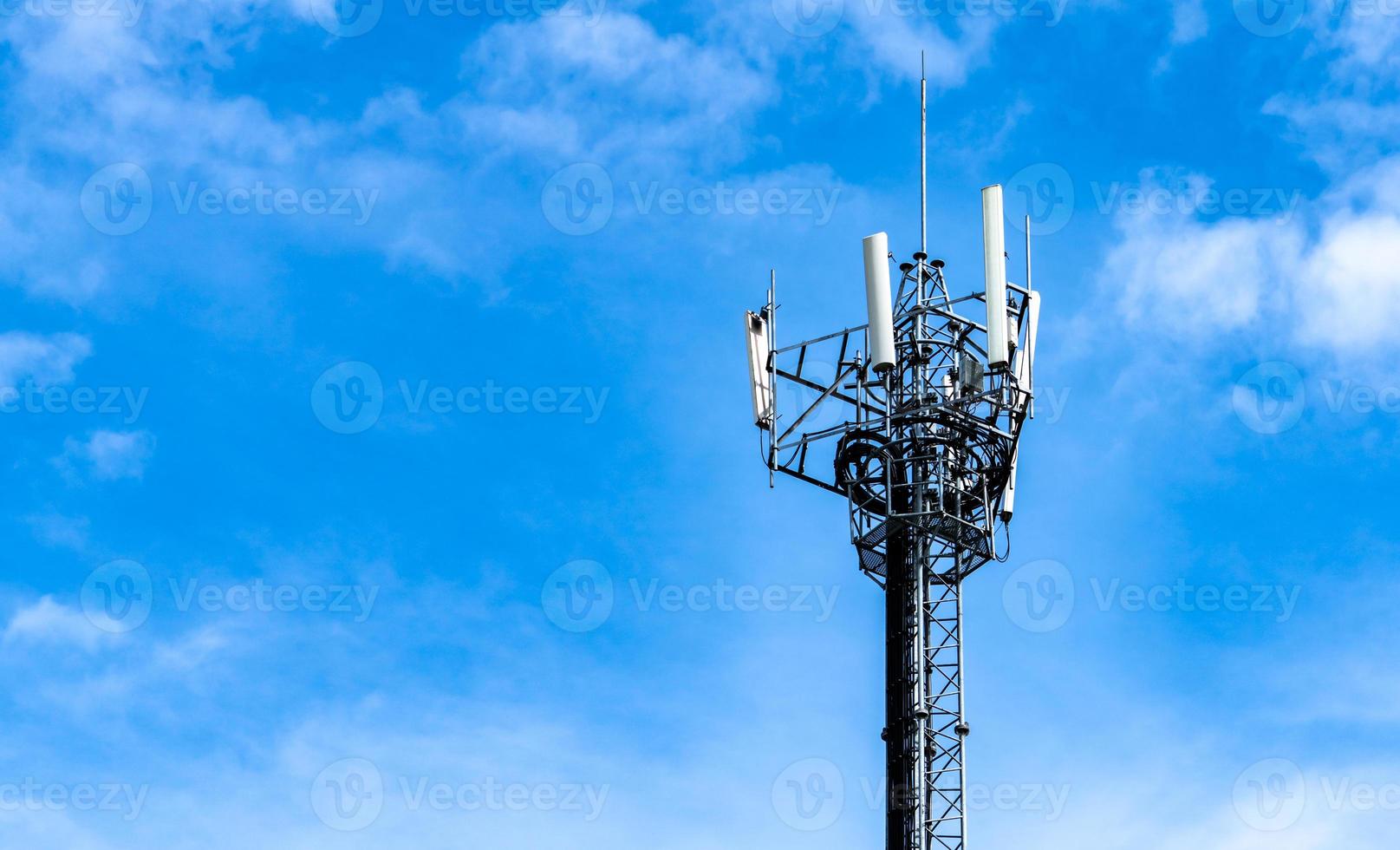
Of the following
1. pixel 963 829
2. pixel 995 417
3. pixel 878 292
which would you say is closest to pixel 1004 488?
pixel 995 417

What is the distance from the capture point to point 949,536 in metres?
56.1

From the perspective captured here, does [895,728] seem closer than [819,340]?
Yes

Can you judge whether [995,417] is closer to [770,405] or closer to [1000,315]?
[1000,315]

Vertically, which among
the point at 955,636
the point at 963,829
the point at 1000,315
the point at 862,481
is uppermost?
the point at 1000,315

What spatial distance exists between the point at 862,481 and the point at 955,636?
5.36m

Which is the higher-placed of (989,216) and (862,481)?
(989,216)

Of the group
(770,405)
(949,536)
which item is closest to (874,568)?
(949,536)

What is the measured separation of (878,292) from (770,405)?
4.96m

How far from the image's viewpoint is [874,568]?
56.8 metres

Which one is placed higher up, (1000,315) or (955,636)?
(1000,315)

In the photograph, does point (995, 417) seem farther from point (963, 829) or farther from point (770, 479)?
point (963, 829)

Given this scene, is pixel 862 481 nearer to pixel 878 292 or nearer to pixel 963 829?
pixel 878 292

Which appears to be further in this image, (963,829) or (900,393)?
(900,393)

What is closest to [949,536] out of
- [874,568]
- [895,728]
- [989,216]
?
[874,568]
